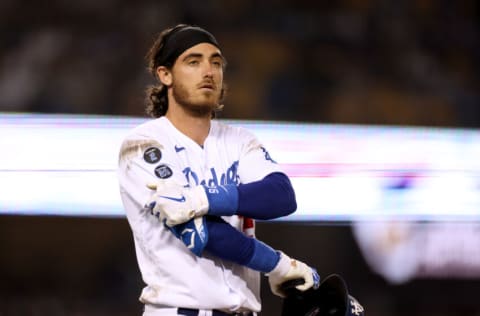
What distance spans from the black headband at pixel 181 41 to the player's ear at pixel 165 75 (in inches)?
0.8

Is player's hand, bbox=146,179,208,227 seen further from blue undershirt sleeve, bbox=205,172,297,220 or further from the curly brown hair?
the curly brown hair

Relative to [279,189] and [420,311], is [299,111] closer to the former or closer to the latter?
[420,311]

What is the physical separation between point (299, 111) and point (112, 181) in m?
1.10

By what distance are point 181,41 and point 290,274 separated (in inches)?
23.8

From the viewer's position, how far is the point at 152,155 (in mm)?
2131

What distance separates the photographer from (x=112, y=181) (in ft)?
14.4

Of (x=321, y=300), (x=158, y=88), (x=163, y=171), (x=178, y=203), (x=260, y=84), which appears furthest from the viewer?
(x=260, y=84)

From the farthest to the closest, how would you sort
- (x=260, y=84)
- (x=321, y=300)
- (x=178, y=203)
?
1. (x=260, y=84)
2. (x=321, y=300)
3. (x=178, y=203)

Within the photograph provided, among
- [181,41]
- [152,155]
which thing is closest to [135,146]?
[152,155]

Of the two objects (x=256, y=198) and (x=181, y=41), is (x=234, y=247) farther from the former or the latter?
(x=181, y=41)

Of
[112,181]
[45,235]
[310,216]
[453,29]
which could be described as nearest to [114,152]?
[112,181]

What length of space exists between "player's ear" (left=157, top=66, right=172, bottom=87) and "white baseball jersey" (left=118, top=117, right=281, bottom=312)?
0.09 metres

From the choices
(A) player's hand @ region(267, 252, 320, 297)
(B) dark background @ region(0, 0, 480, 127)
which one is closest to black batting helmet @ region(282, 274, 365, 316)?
(A) player's hand @ region(267, 252, 320, 297)

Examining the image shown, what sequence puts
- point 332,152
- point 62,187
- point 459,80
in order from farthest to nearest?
1. point 459,80
2. point 332,152
3. point 62,187
